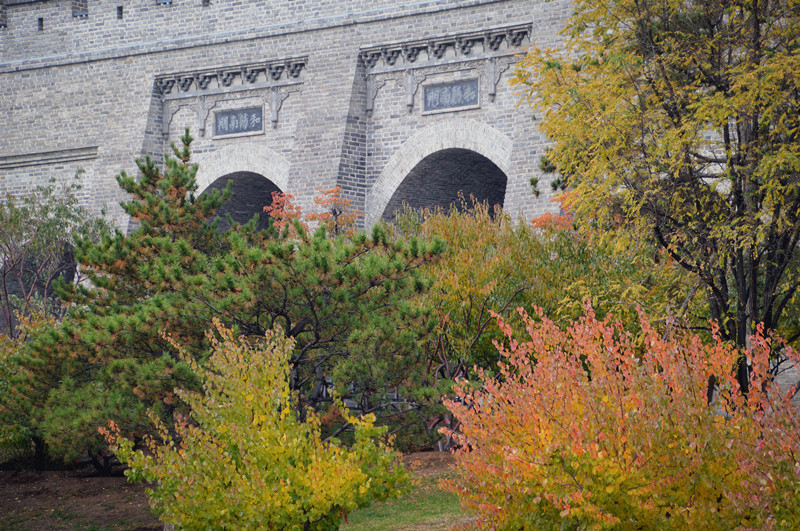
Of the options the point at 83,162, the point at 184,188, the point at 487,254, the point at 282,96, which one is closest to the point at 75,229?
the point at 83,162

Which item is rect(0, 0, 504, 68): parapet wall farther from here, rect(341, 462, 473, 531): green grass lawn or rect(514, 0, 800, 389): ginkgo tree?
rect(341, 462, 473, 531): green grass lawn

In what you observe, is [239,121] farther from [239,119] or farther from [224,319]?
[224,319]

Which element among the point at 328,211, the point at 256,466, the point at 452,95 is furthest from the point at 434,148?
the point at 256,466

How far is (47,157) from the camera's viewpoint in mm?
27453

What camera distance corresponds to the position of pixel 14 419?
41.7 ft

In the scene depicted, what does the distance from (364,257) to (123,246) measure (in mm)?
3573

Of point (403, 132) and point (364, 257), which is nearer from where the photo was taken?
point (364, 257)

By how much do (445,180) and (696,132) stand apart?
13.6m

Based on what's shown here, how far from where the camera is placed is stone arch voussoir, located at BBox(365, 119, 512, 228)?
69.7ft

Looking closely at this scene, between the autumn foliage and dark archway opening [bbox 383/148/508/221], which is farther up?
dark archway opening [bbox 383/148/508/221]

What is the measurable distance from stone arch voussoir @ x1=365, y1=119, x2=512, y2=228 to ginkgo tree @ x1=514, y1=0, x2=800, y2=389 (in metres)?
10.4

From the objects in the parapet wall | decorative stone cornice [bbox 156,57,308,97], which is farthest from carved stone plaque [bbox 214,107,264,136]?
→ the parapet wall

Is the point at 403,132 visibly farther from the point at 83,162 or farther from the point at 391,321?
the point at 391,321

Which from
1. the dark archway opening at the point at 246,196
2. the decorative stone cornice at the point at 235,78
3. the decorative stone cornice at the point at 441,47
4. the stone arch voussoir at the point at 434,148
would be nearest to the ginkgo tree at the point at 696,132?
the stone arch voussoir at the point at 434,148
